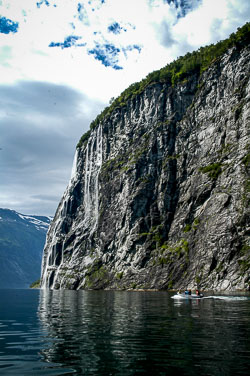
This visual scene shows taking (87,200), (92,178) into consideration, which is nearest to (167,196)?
(87,200)

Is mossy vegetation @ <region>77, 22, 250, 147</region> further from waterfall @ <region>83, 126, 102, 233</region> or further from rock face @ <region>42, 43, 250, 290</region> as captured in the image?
waterfall @ <region>83, 126, 102, 233</region>

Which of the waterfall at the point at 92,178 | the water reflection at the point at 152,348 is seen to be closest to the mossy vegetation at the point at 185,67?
the waterfall at the point at 92,178

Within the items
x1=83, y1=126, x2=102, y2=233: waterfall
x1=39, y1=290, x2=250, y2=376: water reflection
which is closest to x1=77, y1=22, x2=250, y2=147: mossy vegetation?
x1=83, y1=126, x2=102, y2=233: waterfall

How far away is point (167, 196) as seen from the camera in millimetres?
108188

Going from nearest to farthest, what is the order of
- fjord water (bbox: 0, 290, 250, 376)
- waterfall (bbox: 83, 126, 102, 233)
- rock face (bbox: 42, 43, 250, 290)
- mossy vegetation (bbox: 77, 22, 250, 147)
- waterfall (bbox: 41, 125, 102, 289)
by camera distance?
fjord water (bbox: 0, 290, 250, 376) < rock face (bbox: 42, 43, 250, 290) < mossy vegetation (bbox: 77, 22, 250, 147) < waterfall (bbox: 41, 125, 102, 289) < waterfall (bbox: 83, 126, 102, 233)

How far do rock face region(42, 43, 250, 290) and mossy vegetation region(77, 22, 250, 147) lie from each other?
8.38ft

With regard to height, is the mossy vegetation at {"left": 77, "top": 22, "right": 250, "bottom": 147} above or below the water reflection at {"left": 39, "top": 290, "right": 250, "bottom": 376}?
above

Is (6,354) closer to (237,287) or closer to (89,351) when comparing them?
(89,351)

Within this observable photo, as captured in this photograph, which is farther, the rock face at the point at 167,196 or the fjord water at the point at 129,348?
the rock face at the point at 167,196

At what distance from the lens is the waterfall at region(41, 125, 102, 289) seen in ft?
447

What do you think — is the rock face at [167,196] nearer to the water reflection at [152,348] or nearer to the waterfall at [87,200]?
the waterfall at [87,200]

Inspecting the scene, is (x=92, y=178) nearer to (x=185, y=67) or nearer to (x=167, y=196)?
(x=167, y=196)

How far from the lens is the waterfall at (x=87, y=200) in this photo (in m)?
136

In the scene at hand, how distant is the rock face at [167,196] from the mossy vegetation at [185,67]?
255 cm
